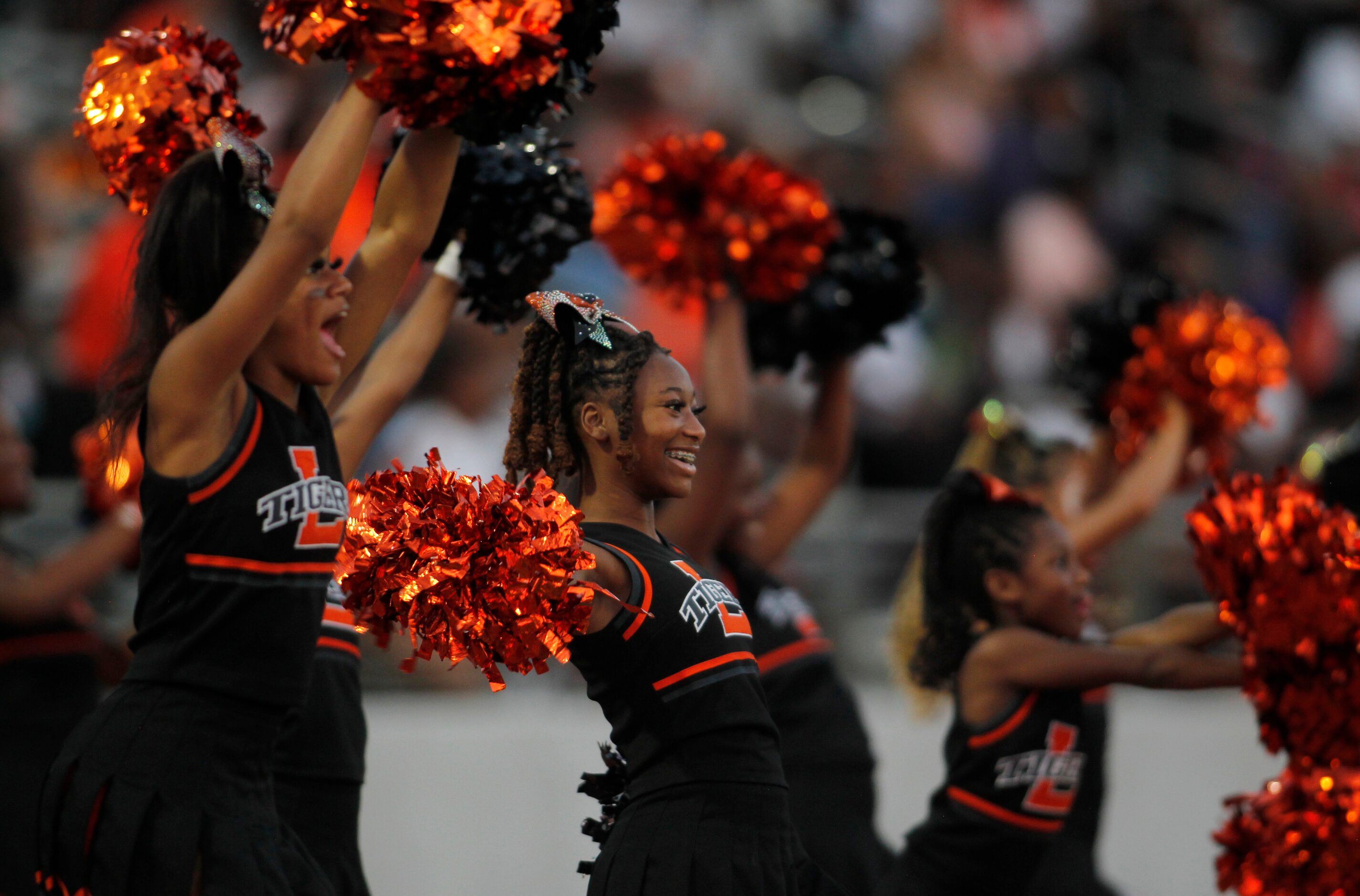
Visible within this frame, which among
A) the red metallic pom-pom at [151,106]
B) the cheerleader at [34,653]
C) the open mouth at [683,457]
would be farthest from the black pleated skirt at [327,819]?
the cheerleader at [34,653]

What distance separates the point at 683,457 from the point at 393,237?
66 centimetres

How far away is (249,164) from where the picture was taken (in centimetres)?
262

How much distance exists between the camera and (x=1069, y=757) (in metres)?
3.65

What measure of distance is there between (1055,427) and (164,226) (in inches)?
125

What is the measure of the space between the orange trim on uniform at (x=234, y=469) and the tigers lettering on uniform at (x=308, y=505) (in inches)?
2.3

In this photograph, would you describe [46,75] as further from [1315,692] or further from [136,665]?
[1315,692]

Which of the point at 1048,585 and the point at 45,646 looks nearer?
the point at 1048,585

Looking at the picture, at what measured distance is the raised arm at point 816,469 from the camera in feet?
13.9

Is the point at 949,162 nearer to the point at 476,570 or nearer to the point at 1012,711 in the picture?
the point at 1012,711

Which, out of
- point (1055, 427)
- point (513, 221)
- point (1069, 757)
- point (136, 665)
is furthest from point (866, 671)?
point (136, 665)

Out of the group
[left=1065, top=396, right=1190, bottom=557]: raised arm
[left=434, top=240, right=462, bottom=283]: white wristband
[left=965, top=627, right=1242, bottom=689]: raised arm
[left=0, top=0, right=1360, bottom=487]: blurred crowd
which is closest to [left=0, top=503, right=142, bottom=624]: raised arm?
[left=434, top=240, right=462, bottom=283]: white wristband

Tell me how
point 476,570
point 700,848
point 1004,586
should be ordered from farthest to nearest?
1. point 1004,586
2. point 700,848
3. point 476,570

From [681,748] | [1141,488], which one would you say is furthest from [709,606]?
[1141,488]

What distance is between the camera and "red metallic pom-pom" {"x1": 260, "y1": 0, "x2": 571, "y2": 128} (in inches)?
89.8
